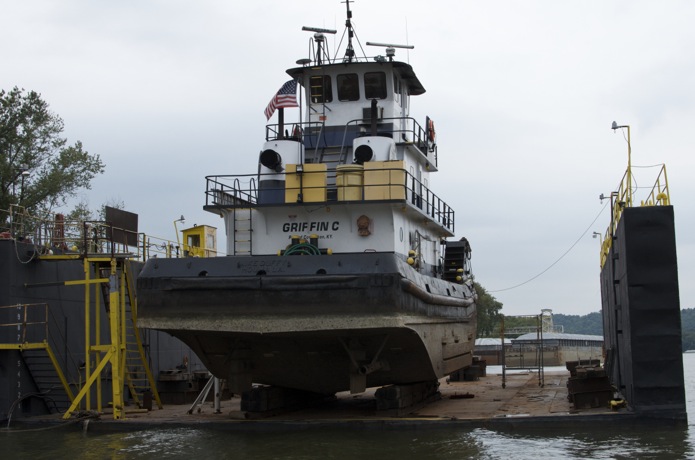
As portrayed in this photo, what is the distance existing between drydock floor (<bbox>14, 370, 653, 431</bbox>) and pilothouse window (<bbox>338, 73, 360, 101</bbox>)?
602 cm

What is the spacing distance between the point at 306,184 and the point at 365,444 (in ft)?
14.9

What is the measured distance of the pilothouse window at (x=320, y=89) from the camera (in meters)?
17.3

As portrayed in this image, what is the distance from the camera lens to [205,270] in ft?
42.2

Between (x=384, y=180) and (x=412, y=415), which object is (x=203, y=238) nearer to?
(x=384, y=180)

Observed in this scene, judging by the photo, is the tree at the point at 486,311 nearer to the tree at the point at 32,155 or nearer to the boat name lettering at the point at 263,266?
the tree at the point at 32,155

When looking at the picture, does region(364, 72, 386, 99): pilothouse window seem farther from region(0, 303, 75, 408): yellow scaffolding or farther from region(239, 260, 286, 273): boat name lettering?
region(0, 303, 75, 408): yellow scaffolding

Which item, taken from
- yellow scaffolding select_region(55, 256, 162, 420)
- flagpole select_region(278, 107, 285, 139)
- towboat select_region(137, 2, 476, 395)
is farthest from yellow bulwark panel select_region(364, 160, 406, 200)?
yellow scaffolding select_region(55, 256, 162, 420)

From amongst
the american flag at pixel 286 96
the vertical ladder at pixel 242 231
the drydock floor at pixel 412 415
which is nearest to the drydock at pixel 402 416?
the drydock floor at pixel 412 415

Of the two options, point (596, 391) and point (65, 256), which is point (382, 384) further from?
point (65, 256)

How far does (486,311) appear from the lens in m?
74.3

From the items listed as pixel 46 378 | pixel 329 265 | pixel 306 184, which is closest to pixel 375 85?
pixel 306 184

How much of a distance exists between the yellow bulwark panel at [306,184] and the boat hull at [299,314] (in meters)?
1.96

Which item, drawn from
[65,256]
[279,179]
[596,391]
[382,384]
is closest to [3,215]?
[65,256]

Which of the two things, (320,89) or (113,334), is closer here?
(113,334)
